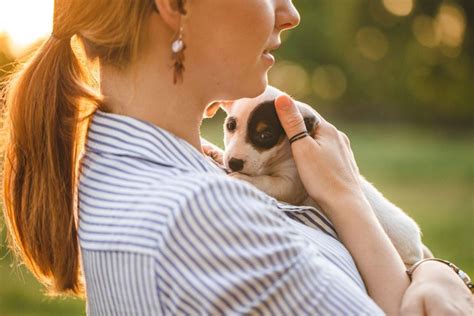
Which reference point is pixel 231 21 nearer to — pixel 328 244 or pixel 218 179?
pixel 218 179

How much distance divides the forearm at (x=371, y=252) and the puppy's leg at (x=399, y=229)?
45 cm

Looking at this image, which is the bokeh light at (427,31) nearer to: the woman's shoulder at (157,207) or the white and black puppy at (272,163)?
the white and black puppy at (272,163)

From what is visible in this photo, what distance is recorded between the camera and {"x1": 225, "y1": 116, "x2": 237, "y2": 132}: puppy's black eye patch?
2.37 meters

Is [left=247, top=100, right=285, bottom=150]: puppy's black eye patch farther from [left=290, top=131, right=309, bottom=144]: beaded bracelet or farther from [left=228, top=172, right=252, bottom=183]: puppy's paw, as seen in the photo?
[left=290, top=131, right=309, bottom=144]: beaded bracelet

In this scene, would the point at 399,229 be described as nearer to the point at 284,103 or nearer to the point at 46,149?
the point at 284,103

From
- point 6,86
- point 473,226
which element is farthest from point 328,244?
point 473,226

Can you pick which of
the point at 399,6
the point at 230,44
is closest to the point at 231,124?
the point at 230,44

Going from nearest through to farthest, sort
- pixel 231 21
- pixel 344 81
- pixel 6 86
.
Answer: pixel 231 21
pixel 6 86
pixel 344 81

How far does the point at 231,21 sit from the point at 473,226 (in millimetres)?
8165

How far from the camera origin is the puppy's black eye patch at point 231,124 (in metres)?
2.37

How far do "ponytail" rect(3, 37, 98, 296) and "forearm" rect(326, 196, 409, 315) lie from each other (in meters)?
0.56

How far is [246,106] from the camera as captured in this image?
2.34 metres

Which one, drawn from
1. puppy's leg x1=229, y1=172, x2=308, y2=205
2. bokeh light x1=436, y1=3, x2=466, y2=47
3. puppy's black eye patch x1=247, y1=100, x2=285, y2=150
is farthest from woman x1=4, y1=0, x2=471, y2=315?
bokeh light x1=436, y1=3, x2=466, y2=47

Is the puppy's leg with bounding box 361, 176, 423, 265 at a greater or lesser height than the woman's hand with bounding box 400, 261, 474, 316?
lesser
